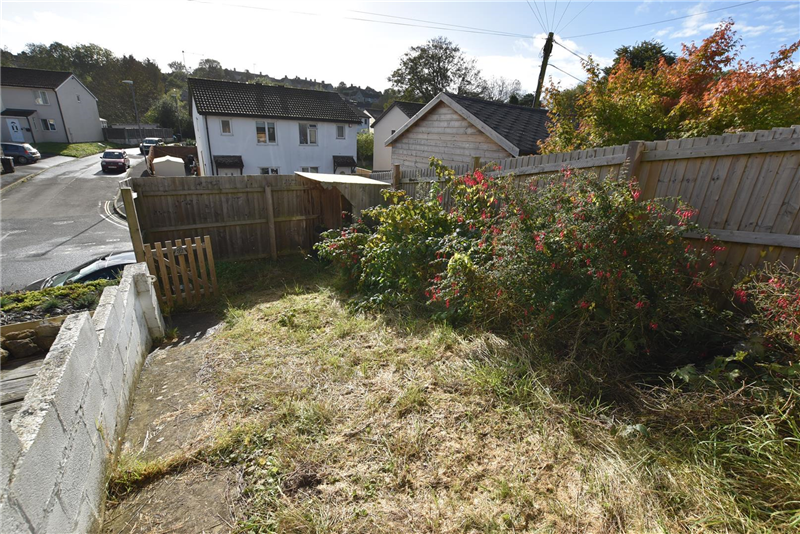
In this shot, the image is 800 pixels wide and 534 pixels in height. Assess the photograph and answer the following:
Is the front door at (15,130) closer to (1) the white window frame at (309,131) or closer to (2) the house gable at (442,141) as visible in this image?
(1) the white window frame at (309,131)

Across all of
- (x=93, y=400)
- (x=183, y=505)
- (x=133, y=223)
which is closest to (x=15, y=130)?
(x=133, y=223)

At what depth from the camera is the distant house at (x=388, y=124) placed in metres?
24.5

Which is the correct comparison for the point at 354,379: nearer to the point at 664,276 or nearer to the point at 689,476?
the point at 689,476

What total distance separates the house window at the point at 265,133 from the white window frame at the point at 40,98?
31.4 metres

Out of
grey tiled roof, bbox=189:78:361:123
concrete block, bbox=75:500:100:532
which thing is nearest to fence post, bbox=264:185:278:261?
concrete block, bbox=75:500:100:532

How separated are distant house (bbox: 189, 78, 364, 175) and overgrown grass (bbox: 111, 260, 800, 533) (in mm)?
19693

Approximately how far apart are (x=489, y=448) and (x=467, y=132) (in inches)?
340

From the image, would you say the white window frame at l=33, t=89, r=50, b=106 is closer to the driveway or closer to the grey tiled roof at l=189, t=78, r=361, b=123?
the driveway

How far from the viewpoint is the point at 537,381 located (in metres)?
2.94

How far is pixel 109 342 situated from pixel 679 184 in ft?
17.5

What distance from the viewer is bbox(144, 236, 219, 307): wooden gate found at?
5.32 m

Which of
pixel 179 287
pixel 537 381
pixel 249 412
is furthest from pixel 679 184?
pixel 179 287

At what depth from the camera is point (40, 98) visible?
113 ft

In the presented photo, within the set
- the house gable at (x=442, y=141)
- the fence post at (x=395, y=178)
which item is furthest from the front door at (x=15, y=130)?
the fence post at (x=395, y=178)
